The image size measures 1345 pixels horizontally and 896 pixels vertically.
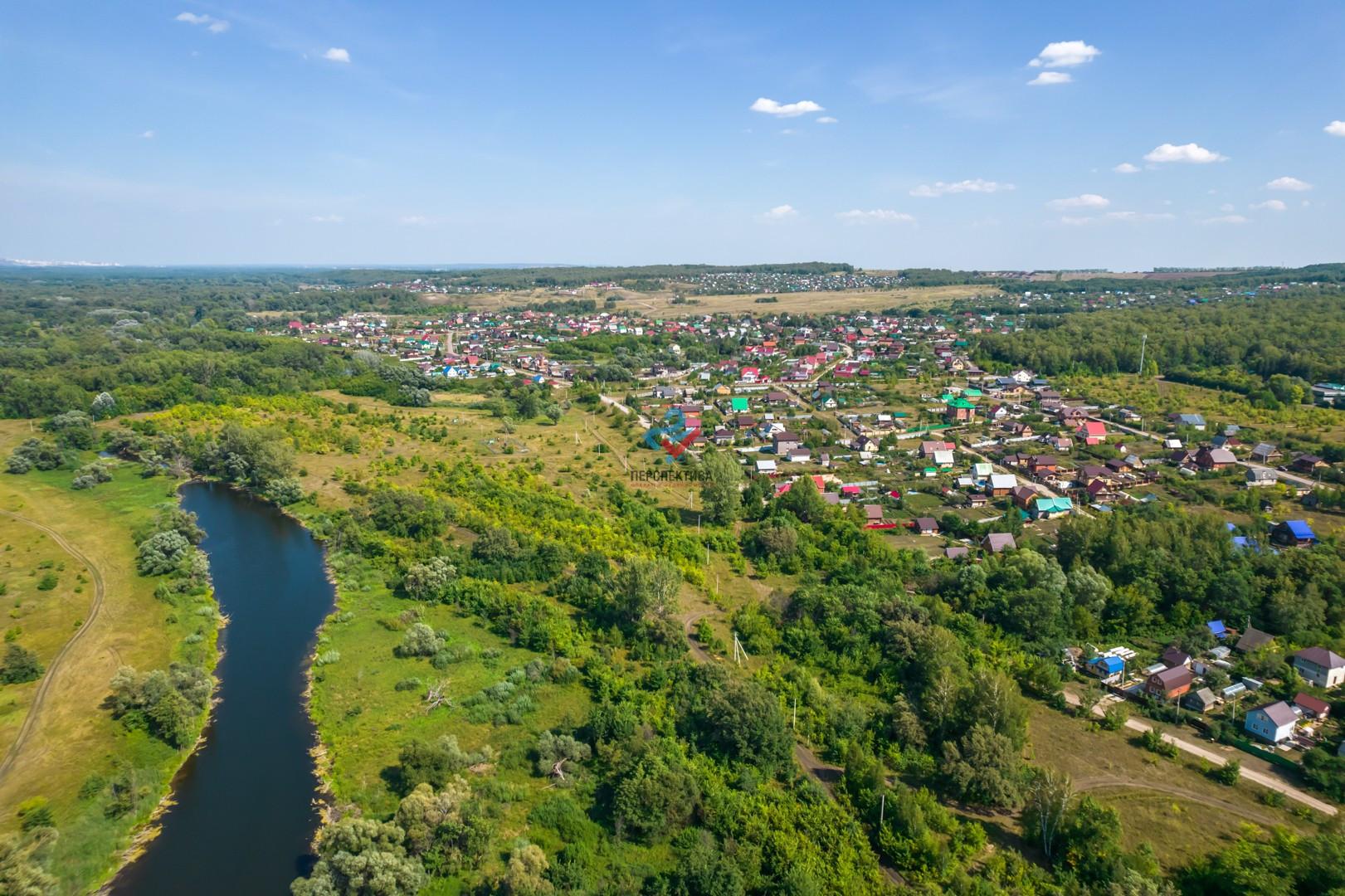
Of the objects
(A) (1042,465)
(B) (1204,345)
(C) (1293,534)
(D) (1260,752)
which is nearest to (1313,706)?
(D) (1260,752)

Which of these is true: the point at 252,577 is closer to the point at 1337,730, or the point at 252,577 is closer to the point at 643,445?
the point at 643,445

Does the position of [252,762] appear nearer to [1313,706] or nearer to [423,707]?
[423,707]

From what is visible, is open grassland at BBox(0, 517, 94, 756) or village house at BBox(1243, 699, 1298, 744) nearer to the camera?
village house at BBox(1243, 699, 1298, 744)

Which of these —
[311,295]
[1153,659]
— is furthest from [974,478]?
[311,295]

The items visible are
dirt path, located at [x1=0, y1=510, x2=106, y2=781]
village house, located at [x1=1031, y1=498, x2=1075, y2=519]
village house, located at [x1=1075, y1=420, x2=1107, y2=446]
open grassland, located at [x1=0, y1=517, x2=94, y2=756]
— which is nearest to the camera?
dirt path, located at [x1=0, y1=510, x2=106, y2=781]

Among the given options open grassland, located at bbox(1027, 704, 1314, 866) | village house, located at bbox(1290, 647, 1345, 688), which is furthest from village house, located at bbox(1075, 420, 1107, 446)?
open grassland, located at bbox(1027, 704, 1314, 866)

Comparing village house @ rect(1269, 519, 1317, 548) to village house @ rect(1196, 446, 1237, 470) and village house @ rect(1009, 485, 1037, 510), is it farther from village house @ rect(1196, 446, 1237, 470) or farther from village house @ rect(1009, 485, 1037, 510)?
village house @ rect(1009, 485, 1037, 510)

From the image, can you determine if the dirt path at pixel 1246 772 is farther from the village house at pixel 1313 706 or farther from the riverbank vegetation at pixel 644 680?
Answer: the village house at pixel 1313 706
